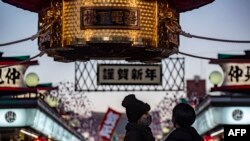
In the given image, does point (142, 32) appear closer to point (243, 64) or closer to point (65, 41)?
point (65, 41)

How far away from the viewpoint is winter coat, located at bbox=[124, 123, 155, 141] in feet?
16.8

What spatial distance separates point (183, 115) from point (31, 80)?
34.4 metres

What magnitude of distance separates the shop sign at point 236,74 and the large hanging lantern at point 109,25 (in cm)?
3250

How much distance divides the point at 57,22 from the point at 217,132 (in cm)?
4147

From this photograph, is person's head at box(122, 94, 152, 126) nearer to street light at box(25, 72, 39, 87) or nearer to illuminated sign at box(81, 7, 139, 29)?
illuminated sign at box(81, 7, 139, 29)

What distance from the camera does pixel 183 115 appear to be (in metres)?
4.78

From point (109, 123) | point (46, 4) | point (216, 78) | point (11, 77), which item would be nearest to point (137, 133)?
point (46, 4)

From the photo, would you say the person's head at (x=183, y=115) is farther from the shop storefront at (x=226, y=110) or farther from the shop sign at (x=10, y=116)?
the shop sign at (x=10, y=116)

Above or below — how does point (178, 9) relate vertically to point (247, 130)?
above

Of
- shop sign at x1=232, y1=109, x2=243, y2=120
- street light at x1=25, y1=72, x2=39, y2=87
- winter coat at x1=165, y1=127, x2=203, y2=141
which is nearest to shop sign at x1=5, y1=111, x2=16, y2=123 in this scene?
street light at x1=25, y1=72, x2=39, y2=87

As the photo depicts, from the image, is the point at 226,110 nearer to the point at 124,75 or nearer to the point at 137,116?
the point at 124,75

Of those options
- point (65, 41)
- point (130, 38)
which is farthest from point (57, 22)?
point (130, 38)

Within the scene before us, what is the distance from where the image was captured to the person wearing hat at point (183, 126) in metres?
4.57

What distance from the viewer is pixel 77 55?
19.7ft
